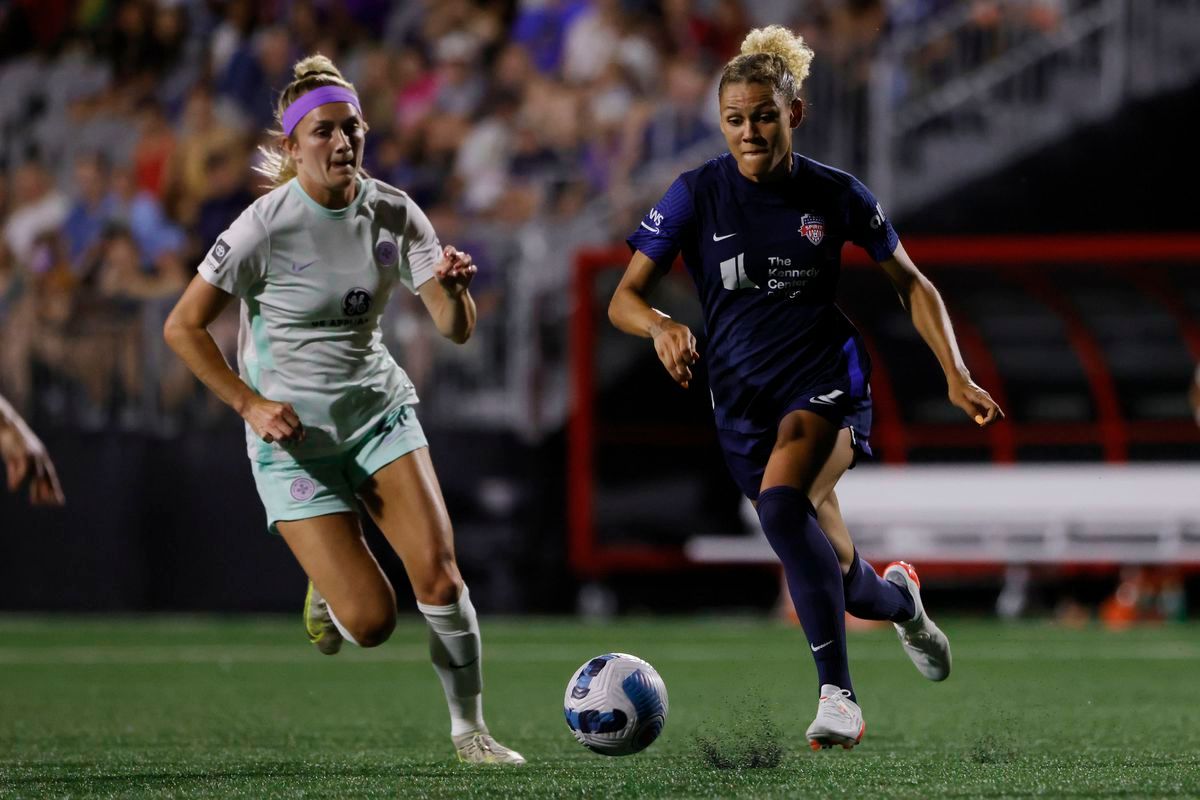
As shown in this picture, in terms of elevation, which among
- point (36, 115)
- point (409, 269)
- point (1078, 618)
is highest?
point (36, 115)

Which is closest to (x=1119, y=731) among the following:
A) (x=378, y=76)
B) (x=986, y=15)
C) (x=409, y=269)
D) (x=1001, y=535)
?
(x=409, y=269)

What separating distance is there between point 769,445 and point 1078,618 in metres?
8.70

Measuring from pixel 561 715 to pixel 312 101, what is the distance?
2840mm

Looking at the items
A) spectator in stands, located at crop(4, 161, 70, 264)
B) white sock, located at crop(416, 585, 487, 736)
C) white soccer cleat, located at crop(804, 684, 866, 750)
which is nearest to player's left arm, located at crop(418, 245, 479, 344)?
white sock, located at crop(416, 585, 487, 736)

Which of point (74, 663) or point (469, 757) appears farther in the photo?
point (74, 663)

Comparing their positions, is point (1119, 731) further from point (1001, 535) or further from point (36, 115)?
point (36, 115)

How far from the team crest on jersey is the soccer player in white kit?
3.19 feet

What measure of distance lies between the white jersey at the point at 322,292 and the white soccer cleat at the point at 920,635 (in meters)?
1.69

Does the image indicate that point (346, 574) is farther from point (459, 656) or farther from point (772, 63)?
point (772, 63)

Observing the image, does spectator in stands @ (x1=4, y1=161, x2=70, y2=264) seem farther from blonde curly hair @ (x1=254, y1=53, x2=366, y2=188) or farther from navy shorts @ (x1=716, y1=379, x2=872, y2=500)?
navy shorts @ (x1=716, y1=379, x2=872, y2=500)

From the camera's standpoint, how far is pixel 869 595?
18.6ft

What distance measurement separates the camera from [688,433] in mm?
14234

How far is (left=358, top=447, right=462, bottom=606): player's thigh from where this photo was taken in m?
5.33

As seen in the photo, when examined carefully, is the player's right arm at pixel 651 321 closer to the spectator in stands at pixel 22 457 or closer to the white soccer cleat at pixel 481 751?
the white soccer cleat at pixel 481 751
